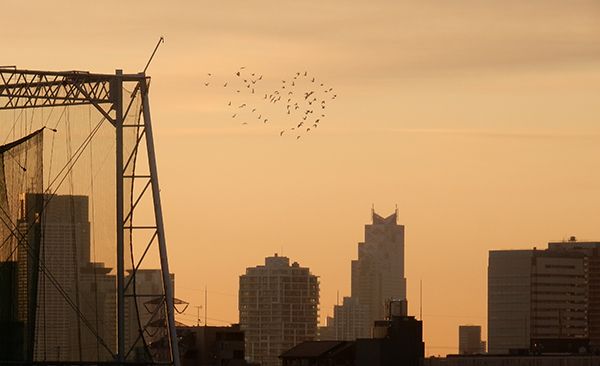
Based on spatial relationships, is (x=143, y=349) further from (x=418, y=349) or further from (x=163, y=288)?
(x=418, y=349)

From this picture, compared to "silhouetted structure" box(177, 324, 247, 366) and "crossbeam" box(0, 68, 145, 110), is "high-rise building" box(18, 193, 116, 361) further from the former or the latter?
"silhouetted structure" box(177, 324, 247, 366)

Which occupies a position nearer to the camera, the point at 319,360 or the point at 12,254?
the point at 12,254

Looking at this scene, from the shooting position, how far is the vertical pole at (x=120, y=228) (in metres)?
41.5

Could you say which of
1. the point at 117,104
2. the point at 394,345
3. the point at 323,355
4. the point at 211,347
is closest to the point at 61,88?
the point at 117,104

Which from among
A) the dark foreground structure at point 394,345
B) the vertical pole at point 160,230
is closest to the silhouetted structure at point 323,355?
the dark foreground structure at point 394,345

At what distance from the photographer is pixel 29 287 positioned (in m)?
41.4

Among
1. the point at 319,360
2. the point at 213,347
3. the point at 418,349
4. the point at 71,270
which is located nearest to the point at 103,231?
the point at 71,270

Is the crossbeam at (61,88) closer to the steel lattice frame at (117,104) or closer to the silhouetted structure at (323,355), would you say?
the steel lattice frame at (117,104)

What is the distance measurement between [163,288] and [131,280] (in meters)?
0.92

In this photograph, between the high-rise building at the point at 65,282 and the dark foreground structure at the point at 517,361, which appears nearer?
the high-rise building at the point at 65,282

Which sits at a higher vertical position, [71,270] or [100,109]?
[100,109]

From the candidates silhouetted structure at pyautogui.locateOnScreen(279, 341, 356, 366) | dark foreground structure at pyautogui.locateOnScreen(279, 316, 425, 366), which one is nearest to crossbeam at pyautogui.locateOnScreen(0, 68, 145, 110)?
dark foreground structure at pyautogui.locateOnScreen(279, 316, 425, 366)

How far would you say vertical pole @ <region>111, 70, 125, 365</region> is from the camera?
4153 cm

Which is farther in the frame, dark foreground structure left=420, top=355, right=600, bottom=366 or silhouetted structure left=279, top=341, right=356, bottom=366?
silhouetted structure left=279, top=341, right=356, bottom=366
